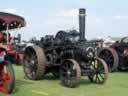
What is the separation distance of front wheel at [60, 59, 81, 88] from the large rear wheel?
3.14ft

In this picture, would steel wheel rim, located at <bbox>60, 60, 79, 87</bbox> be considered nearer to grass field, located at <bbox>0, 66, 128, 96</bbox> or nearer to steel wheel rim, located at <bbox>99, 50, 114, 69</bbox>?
grass field, located at <bbox>0, 66, 128, 96</bbox>

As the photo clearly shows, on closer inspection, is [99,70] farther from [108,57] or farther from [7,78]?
[108,57]

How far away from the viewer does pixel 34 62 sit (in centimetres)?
1116

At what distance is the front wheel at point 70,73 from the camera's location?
934 cm

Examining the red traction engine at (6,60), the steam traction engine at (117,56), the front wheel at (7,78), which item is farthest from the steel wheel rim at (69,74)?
the steam traction engine at (117,56)

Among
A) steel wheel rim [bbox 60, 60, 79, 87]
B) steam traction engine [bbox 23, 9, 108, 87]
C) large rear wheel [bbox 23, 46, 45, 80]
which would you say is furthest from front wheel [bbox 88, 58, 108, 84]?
large rear wheel [bbox 23, 46, 45, 80]

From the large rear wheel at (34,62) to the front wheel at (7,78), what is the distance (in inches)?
91.3

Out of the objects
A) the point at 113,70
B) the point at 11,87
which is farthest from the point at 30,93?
the point at 113,70

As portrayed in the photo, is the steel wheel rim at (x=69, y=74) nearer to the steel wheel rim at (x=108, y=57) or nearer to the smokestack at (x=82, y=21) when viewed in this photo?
the smokestack at (x=82, y=21)

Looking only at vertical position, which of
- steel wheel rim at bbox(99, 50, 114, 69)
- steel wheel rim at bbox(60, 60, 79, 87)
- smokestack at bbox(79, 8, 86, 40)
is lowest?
steel wheel rim at bbox(99, 50, 114, 69)

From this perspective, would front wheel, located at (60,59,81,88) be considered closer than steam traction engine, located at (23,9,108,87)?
Yes

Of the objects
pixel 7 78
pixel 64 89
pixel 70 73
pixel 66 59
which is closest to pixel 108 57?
pixel 66 59

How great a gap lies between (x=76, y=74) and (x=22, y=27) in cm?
235

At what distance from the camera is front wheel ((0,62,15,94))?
26.8ft
